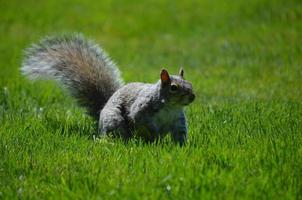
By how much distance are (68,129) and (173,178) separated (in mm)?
2035

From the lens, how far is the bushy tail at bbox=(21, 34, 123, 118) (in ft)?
21.5

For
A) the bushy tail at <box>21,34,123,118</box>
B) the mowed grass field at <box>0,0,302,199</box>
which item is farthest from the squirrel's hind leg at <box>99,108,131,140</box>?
the bushy tail at <box>21,34,123,118</box>

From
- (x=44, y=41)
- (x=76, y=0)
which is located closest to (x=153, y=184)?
(x=44, y=41)

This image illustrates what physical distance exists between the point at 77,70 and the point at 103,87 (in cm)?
31

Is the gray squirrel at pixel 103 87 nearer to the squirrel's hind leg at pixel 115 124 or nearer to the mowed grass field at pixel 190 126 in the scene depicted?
the squirrel's hind leg at pixel 115 124

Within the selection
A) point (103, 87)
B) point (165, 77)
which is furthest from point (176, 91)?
point (103, 87)

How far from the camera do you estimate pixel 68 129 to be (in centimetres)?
604

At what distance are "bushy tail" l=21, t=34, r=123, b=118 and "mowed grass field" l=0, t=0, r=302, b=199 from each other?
10.8 inches

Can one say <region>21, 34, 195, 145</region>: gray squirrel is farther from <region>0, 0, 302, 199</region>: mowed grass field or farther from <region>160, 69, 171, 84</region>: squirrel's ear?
<region>0, 0, 302, 199</region>: mowed grass field

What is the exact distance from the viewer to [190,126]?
6.12 m

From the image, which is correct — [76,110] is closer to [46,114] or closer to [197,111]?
[46,114]

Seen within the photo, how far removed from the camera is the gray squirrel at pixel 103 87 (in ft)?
17.9

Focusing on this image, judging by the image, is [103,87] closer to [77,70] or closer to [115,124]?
[77,70]

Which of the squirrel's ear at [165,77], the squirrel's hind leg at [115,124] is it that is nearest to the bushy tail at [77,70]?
the squirrel's hind leg at [115,124]
